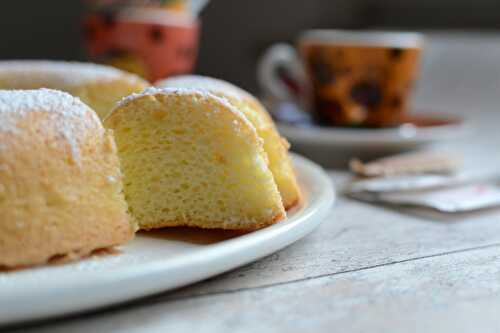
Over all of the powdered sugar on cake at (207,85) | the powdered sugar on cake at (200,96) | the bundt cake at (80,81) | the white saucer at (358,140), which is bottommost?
the white saucer at (358,140)

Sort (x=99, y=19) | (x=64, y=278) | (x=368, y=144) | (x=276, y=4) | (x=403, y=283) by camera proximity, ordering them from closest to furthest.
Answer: (x=64, y=278) < (x=403, y=283) < (x=368, y=144) < (x=99, y=19) < (x=276, y=4)

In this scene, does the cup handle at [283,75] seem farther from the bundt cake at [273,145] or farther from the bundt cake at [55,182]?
the bundt cake at [55,182]

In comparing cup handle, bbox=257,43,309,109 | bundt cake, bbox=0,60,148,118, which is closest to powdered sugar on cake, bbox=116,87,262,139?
bundt cake, bbox=0,60,148,118

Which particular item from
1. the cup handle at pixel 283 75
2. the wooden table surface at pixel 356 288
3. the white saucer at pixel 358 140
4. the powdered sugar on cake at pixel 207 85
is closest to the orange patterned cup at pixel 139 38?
the cup handle at pixel 283 75

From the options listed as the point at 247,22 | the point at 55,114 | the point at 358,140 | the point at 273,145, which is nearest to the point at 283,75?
the point at 358,140

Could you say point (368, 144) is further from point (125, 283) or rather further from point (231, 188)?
point (125, 283)

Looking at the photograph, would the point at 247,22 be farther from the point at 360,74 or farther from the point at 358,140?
the point at 358,140

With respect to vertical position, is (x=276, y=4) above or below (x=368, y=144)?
above

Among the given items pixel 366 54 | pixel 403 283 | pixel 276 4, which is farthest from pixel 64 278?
pixel 276 4
